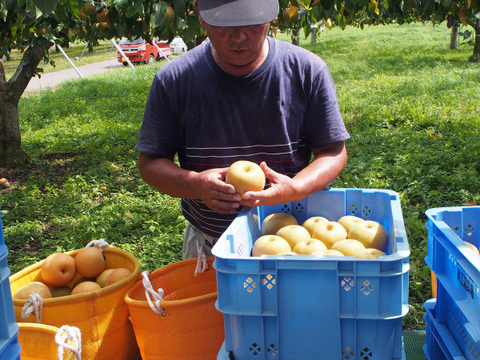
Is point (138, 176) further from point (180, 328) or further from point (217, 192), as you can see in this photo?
point (217, 192)

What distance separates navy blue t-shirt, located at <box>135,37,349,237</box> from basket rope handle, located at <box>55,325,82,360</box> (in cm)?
82

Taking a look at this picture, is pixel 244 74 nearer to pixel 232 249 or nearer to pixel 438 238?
pixel 232 249

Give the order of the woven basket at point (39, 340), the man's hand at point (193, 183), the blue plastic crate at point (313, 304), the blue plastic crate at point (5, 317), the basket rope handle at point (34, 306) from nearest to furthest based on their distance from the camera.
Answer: the blue plastic crate at point (5, 317) < the blue plastic crate at point (313, 304) < the man's hand at point (193, 183) < the woven basket at point (39, 340) < the basket rope handle at point (34, 306)

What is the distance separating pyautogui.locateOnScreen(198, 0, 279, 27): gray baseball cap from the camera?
200 centimetres

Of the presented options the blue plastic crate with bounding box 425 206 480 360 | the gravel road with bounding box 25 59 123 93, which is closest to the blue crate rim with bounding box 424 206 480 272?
the blue plastic crate with bounding box 425 206 480 360

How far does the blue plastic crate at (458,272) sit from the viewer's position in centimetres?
152

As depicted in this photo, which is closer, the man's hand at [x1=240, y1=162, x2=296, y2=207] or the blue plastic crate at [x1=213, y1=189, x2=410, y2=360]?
the blue plastic crate at [x1=213, y1=189, x2=410, y2=360]

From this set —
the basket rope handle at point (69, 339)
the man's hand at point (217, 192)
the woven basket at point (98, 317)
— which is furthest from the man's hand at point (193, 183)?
the basket rope handle at point (69, 339)

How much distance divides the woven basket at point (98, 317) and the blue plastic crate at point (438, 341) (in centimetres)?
137

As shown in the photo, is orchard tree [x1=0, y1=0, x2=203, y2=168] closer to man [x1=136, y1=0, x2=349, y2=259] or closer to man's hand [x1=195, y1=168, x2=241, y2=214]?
man [x1=136, y1=0, x2=349, y2=259]

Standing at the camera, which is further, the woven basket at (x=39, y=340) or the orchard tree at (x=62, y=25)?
the orchard tree at (x=62, y=25)

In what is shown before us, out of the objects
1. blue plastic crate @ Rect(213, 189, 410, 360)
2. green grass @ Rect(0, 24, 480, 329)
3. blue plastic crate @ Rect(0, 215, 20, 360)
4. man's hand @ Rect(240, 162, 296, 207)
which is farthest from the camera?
green grass @ Rect(0, 24, 480, 329)

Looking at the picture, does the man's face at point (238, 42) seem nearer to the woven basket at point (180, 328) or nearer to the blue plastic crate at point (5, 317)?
the woven basket at point (180, 328)

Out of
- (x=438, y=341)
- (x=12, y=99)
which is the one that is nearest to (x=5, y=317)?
(x=438, y=341)
